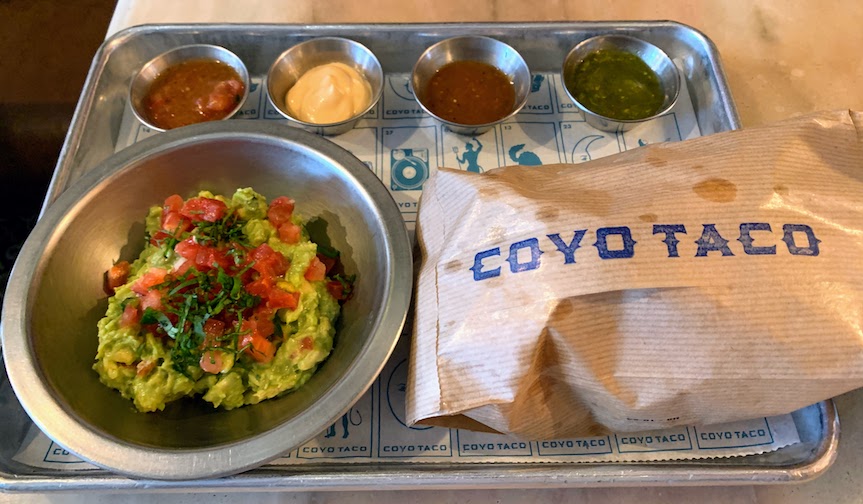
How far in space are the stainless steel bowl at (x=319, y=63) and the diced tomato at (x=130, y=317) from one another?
98 centimetres

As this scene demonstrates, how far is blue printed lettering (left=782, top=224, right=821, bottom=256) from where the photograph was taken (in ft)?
4.39

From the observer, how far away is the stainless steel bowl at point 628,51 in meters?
2.22

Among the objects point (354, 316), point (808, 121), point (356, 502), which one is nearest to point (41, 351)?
point (354, 316)

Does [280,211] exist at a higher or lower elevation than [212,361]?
higher

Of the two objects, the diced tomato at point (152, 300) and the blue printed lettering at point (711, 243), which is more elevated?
the diced tomato at point (152, 300)

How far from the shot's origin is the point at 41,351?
1.55 metres

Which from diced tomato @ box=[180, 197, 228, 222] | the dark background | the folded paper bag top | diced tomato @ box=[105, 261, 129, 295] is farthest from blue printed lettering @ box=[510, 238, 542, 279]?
the dark background

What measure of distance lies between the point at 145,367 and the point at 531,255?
1.11 meters

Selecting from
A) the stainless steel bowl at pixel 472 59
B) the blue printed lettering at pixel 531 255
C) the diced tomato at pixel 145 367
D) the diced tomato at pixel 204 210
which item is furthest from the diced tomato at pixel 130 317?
the stainless steel bowl at pixel 472 59

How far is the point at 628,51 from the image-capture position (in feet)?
7.90

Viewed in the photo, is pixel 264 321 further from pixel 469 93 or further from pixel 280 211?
pixel 469 93

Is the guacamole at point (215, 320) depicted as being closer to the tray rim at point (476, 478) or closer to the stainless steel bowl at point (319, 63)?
the tray rim at point (476, 478)

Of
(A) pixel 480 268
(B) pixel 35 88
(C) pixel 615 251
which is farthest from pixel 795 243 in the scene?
(B) pixel 35 88

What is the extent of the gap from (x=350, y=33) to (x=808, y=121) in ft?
5.74
